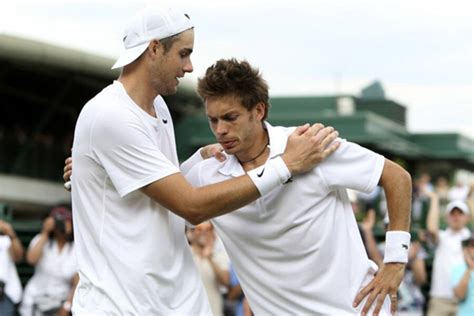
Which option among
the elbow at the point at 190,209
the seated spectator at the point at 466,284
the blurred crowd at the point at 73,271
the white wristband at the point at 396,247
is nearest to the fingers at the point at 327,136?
the white wristband at the point at 396,247

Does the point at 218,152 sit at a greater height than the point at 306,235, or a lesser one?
greater

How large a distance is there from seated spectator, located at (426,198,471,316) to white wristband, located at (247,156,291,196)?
7495 millimetres

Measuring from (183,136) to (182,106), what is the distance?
7185 millimetres

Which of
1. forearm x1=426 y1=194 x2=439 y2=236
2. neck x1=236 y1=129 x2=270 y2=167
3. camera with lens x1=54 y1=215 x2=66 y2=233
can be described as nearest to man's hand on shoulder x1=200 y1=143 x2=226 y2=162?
neck x1=236 y1=129 x2=270 y2=167

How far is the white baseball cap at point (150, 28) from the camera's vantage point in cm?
566

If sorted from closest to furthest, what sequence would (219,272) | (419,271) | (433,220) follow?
(219,272), (419,271), (433,220)

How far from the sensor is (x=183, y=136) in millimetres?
35469

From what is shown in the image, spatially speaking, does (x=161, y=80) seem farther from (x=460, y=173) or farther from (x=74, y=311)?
(x=460, y=173)

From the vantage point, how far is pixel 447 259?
42.5 feet

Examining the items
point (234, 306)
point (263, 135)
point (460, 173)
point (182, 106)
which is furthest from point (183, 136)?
point (263, 135)

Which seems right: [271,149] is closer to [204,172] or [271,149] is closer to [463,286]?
[204,172]

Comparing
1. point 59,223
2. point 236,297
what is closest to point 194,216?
point 236,297

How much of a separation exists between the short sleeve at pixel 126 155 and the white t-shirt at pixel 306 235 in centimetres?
51

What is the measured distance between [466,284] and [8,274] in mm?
4473
